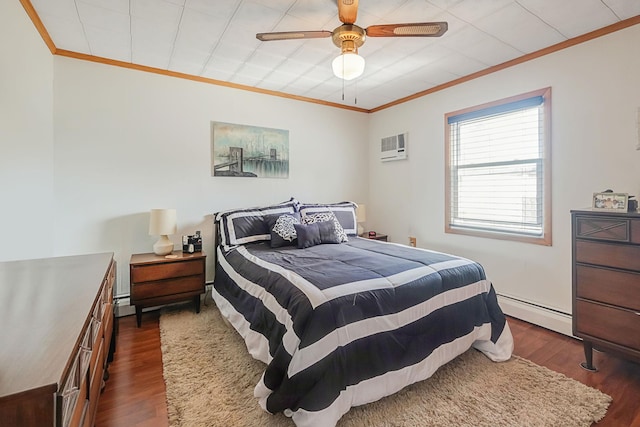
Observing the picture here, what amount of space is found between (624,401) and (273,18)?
335 cm

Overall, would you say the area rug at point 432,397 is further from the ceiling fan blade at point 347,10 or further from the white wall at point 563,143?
the ceiling fan blade at point 347,10

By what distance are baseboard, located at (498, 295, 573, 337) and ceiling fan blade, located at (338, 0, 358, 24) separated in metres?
2.95

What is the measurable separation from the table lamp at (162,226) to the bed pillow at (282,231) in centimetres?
96

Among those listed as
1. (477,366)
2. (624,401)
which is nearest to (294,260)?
(477,366)

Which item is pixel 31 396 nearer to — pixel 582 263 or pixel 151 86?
pixel 582 263

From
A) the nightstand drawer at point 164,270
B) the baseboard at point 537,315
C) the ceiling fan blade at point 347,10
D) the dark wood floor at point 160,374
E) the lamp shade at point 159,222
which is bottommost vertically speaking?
the dark wood floor at point 160,374

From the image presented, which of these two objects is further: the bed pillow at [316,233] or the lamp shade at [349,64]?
the bed pillow at [316,233]

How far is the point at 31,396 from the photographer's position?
0.64 metres

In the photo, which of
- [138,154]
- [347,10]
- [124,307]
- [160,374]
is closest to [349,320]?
[160,374]

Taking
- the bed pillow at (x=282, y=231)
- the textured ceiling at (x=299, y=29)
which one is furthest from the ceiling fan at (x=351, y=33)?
the bed pillow at (x=282, y=231)

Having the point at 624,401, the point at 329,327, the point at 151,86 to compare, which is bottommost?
the point at 624,401

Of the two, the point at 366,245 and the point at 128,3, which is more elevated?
the point at 128,3

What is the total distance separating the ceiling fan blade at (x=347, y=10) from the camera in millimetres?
1908

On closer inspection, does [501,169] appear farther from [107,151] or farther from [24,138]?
[24,138]
